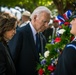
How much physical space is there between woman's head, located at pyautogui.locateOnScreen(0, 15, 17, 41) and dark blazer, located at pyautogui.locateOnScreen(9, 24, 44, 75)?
0.76m

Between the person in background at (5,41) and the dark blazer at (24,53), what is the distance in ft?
2.48

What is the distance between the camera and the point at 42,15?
520 centimetres

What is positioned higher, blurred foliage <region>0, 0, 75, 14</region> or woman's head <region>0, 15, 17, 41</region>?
woman's head <region>0, 15, 17, 41</region>

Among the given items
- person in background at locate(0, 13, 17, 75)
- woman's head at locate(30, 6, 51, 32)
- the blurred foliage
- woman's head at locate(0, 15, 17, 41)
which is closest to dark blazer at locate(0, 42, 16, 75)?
person in background at locate(0, 13, 17, 75)

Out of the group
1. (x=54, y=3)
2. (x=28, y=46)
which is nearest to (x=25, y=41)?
(x=28, y=46)

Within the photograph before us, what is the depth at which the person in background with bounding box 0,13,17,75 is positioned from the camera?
12.8 ft

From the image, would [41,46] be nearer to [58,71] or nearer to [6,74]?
[6,74]

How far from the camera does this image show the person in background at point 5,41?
12.8ft

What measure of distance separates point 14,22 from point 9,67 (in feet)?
2.10

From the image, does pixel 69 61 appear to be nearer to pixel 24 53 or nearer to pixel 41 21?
pixel 24 53

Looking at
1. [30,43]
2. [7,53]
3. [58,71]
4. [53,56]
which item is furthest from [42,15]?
[58,71]

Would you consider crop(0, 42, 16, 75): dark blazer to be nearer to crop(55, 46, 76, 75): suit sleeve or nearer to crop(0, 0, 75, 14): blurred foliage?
crop(55, 46, 76, 75): suit sleeve

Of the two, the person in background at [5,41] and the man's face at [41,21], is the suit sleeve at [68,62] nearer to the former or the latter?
the person in background at [5,41]

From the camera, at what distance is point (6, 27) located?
160 inches
